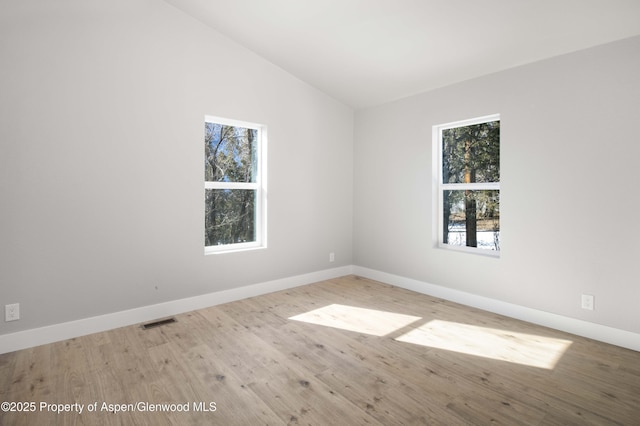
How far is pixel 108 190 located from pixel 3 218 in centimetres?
73

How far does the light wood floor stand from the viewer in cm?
190

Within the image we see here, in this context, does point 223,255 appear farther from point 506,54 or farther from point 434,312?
point 506,54

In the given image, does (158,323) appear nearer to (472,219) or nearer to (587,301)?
(472,219)

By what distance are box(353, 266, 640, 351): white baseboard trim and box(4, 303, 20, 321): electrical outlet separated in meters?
3.78

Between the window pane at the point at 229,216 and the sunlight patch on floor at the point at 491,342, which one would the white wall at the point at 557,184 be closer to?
the sunlight patch on floor at the point at 491,342

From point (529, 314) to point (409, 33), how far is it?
2840mm

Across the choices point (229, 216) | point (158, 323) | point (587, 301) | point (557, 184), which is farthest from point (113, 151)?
point (587, 301)

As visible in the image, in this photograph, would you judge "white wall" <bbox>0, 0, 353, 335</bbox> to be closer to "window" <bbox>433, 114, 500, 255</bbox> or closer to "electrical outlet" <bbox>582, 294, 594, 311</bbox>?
"window" <bbox>433, 114, 500, 255</bbox>

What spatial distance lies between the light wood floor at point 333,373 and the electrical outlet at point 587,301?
269 millimetres

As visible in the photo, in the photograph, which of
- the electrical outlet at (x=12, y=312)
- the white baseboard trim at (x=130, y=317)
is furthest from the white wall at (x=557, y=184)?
the electrical outlet at (x=12, y=312)

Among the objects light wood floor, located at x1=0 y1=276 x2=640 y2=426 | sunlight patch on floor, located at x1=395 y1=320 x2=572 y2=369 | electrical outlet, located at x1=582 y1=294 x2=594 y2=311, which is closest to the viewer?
light wood floor, located at x1=0 y1=276 x2=640 y2=426

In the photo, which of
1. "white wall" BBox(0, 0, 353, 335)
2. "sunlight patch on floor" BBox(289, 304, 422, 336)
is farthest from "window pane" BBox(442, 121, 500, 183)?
"white wall" BBox(0, 0, 353, 335)

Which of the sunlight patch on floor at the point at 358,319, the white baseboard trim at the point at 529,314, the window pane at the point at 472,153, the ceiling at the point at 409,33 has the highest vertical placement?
the ceiling at the point at 409,33

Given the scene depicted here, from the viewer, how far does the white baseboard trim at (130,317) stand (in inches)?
106
